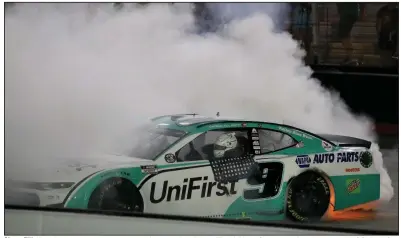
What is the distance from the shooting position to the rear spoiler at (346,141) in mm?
2750

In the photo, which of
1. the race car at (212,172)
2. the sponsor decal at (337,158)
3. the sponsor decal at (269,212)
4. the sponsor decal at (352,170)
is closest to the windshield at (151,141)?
the race car at (212,172)

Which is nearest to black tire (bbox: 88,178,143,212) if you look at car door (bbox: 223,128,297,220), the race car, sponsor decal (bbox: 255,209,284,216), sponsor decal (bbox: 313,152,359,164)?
the race car

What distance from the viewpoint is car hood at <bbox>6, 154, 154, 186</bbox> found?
2715mm

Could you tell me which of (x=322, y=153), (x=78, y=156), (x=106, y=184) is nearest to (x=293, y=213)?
(x=322, y=153)

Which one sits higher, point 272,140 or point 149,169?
point 272,140

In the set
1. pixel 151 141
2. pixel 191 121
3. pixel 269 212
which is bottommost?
pixel 269 212

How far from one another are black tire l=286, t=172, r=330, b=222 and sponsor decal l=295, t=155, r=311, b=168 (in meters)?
0.05

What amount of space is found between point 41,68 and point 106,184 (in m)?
0.71

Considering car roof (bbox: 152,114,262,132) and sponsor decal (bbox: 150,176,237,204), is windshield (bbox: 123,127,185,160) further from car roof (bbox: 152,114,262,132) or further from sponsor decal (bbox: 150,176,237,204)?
sponsor decal (bbox: 150,176,237,204)

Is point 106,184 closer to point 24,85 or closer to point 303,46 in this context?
point 24,85

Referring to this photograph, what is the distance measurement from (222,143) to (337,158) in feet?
2.03

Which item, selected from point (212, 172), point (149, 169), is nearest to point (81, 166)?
point (149, 169)

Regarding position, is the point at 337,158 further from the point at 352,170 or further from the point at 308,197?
the point at 308,197

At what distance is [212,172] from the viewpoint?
108 inches
